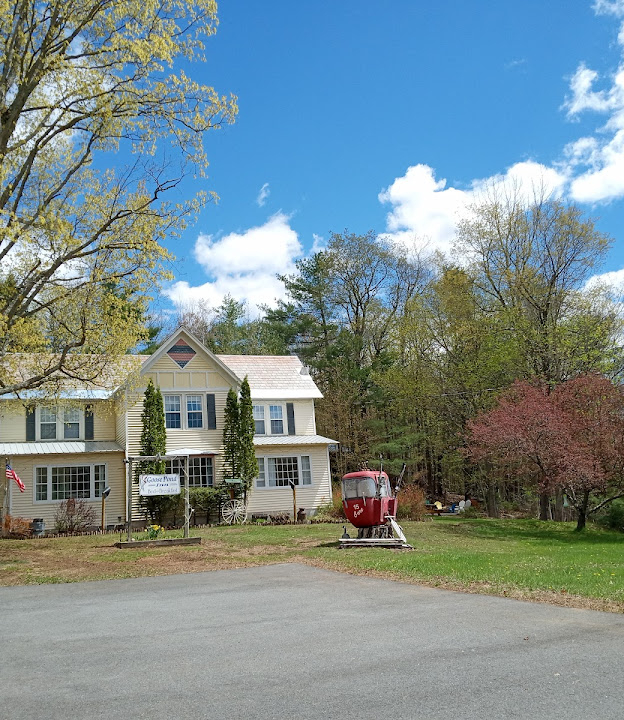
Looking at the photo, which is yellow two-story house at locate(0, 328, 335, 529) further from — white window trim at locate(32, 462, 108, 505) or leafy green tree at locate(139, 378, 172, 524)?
leafy green tree at locate(139, 378, 172, 524)

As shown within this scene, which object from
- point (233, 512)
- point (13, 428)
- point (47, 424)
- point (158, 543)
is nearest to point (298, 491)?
point (233, 512)

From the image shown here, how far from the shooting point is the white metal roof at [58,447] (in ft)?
77.8

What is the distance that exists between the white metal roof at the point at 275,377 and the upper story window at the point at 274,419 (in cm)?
50

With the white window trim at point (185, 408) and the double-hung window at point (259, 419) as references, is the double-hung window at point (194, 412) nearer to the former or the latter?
the white window trim at point (185, 408)

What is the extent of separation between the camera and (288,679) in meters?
5.30

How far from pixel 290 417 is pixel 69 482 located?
9.66 m

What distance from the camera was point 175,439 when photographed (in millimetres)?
26172

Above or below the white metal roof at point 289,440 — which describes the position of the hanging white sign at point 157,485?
below

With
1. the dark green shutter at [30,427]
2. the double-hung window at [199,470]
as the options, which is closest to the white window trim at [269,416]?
the double-hung window at [199,470]

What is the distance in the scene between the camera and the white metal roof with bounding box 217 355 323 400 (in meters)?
29.0

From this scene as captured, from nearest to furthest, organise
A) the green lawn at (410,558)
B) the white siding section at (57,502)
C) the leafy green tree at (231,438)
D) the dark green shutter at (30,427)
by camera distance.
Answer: the green lawn at (410,558) → the white siding section at (57,502) → the dark green shutter at (30,427) → the leafy green tree at (231,438)

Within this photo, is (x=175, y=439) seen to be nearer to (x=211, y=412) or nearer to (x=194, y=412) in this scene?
(x=194, y=412)

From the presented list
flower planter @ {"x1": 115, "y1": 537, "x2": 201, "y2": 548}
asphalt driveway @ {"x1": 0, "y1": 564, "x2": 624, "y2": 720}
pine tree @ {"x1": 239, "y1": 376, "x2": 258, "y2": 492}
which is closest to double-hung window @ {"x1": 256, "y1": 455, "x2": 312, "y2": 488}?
pine tree @ {"x1": 239, "y1": 376, "x2": 258, "y2": 492}

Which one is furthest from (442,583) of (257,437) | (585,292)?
(585,292)
